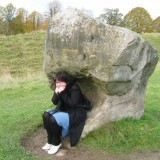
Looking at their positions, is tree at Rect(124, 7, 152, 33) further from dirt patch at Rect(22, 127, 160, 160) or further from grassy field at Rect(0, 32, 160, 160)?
dirt patch at Rect(22, 127, 160, 160)

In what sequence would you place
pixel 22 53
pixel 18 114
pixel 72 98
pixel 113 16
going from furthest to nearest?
1. pixel 113 16
2. pixel 22 53
3. pixel 18 114
4. pixel 72 98

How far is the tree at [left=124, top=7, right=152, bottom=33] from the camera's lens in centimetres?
6353

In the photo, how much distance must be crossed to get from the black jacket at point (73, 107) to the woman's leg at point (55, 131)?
0.76 ft

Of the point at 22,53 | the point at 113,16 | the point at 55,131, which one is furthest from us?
the point at 113,16

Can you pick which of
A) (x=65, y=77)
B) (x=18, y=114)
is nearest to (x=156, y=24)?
(x=18, y=114)

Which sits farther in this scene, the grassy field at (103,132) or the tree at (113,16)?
the tree at (113,16)

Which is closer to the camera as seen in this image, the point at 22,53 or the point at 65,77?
the point at 65,77

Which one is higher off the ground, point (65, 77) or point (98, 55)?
point (98, 55)

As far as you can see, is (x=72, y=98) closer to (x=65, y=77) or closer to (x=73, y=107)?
(x=73, y=107)

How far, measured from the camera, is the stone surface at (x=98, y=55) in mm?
7715

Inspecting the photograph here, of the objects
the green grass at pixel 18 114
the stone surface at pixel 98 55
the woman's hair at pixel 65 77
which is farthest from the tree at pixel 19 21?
the woman's hair at pixel 65 77

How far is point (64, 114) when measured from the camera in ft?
25.4

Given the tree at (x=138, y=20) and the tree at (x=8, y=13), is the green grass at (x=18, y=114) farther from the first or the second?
the tree at (x=138, y=20)

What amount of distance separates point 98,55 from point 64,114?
1256mm
